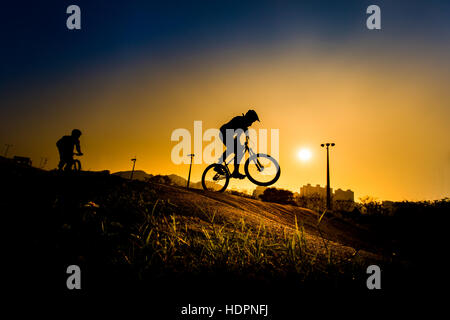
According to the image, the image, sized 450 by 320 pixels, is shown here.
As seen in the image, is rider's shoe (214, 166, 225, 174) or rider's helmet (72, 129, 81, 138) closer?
rider's shoe (214, 166, 225, 174)

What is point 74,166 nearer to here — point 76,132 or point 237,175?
point 76,132

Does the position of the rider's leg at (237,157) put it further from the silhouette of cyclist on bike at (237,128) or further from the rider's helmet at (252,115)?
the rider's helmet at (252,115)

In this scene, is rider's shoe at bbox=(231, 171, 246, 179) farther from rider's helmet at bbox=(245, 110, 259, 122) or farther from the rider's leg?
rider's helmet at bbox=(245, 110, 259, 122)

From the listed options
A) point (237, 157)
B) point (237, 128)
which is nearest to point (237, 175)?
point (237, 157)

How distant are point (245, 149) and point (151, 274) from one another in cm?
584

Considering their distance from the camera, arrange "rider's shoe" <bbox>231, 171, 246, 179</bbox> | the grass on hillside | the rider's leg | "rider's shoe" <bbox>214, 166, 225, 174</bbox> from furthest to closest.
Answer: "rider's shoe" <bbox>214, 166, 225, 174</bbox> < "rider's shoe" <bbox>231, 171, 246, 179</bbox> < the rider's leg < the grass on hillside

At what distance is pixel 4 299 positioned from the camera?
5.13ft

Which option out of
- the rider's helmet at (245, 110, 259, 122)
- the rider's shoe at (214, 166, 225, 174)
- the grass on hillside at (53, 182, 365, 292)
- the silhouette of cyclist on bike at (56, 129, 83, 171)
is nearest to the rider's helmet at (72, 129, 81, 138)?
the silhouette of cyclist on bike at (56, 129, 83, 171)

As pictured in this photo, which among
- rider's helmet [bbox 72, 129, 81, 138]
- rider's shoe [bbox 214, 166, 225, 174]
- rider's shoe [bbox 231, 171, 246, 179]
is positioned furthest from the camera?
rider's helmet [bbox 72, 129, 81, 138]

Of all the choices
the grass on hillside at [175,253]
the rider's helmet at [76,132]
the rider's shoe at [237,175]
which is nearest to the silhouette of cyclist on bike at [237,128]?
the rider's shoe at [237,175]

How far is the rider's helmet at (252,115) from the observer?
687 cm

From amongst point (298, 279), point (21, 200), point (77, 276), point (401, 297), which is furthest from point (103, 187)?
point (401, 297)

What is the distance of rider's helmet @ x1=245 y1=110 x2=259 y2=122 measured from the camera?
22.5ft
